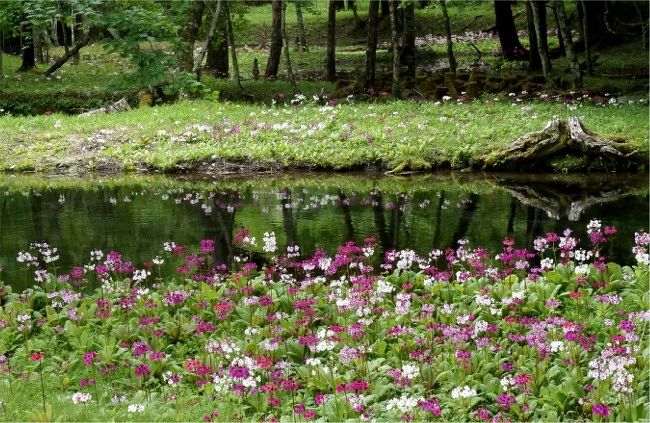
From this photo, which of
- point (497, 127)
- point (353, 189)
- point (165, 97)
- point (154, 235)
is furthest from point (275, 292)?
point (165, 97)

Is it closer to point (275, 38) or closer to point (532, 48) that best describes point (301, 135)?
point (275, 38)

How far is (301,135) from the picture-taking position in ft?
71.5

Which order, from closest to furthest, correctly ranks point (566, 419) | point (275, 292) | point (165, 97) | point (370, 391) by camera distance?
point (566, 419), point (370, 391), point (275, 292), point (165, 97)

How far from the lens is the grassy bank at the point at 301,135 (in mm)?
20188

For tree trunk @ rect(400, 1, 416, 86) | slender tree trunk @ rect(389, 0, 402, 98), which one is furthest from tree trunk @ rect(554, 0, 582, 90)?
tree trunk @ rect(400, 1, 416, 86)

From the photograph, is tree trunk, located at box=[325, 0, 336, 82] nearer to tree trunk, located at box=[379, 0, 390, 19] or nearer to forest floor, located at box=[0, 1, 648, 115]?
forest floor, located at box=[0, 1, 648, 115]

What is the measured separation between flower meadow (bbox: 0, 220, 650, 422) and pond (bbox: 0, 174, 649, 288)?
2634 millimetres

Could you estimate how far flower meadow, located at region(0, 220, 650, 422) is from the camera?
5.89 metres

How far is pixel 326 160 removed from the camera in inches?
806

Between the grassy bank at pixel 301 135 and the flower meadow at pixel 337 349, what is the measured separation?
35.6 ft

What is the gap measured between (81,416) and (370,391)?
7.52 feet

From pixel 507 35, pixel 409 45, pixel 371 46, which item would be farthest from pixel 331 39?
pixel 507 35

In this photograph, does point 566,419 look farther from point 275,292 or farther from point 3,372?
point 3,372

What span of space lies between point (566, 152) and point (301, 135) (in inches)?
283
